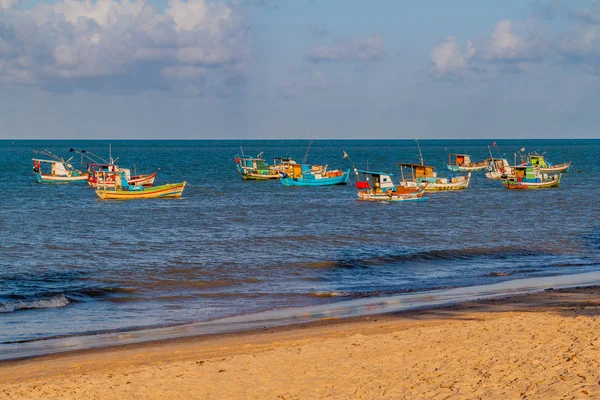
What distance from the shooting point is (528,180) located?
64.6 metres

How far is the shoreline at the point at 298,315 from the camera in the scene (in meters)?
16.9

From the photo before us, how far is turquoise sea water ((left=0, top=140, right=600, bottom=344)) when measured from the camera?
2222cm

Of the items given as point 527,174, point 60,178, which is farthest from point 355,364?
point 60,178

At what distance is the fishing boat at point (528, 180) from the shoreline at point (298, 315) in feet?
131

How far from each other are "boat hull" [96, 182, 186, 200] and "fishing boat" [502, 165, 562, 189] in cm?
2759

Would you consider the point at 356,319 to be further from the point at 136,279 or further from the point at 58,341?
the point at 136,279

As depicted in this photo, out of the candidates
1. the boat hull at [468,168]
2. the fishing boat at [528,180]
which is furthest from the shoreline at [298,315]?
the boat hull at [468,168]

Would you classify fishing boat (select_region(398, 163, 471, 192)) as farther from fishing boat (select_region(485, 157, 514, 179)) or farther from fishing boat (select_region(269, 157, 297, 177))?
fishing boat (select_region(269, 157, 297, 177))

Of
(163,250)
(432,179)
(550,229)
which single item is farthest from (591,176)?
(163,250)

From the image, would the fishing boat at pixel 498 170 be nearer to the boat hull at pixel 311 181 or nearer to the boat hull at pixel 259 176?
the boat hull at pixel 311 181

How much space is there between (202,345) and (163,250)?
16.8 metres

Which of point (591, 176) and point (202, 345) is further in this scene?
point (591, 176)

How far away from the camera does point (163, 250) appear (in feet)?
107

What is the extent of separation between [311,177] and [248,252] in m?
37.5
